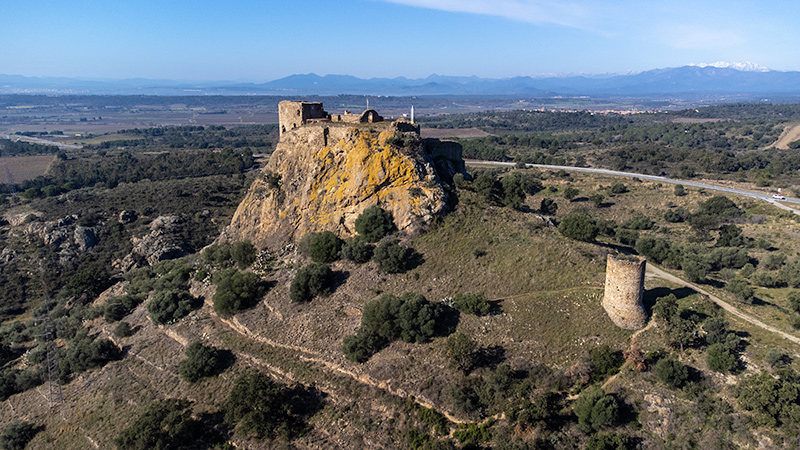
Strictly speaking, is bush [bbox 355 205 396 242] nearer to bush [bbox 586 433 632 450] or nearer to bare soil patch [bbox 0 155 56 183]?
bush [bbox 586 433 632 450]

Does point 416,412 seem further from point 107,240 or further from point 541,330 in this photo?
point 107,240

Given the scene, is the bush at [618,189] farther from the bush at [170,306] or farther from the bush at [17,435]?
the bush at [17,435]

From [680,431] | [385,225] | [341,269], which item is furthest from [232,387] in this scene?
[680,431]

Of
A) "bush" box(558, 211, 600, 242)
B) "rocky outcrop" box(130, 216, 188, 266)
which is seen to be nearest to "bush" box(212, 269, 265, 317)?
"bush" box(558, 211, 600, 242)

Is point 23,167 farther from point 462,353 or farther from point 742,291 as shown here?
point 742,291

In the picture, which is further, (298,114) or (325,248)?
(298,114)

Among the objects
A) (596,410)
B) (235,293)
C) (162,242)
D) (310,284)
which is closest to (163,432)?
(235,293)

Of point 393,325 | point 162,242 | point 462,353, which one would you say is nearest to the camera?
point 462,353
